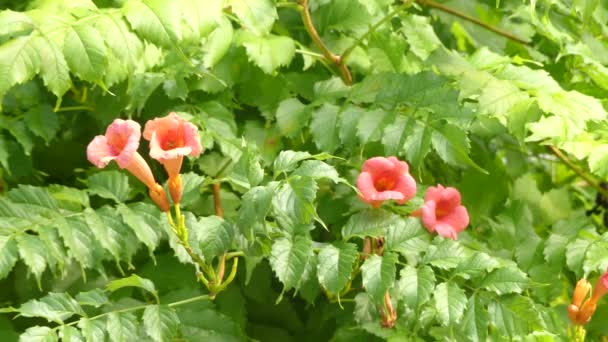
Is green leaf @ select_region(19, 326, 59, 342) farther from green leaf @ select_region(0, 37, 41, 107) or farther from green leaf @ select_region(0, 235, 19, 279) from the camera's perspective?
green leaf @ select_region(0, 37, 41, 107)

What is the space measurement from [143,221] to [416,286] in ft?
1.93

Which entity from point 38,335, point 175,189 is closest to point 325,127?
point 175,189

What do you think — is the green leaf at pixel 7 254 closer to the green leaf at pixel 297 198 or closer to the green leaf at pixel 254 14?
the green leaf at pixel 297 198

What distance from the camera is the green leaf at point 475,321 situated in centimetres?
178

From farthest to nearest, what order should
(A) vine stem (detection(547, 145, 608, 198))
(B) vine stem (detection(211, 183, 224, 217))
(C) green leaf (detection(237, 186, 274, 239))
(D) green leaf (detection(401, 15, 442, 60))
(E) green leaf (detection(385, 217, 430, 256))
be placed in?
(A) vine stem (detection(547, 145, 608, 198))
(D) green leaf (detection(401, 15, 442, 60))
(B) vine stem (detection(211, 183, 224, 217))
(E) green leaf (detection(385, 217, 430, 256))
(C) green leaf (detection(237, 186, 274, 239))

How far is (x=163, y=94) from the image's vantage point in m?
2.26

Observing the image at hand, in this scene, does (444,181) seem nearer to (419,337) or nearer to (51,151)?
(419,337)

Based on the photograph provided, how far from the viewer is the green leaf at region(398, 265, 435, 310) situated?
1.73m

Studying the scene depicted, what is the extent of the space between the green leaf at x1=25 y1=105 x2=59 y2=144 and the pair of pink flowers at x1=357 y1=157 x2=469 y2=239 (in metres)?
0.78

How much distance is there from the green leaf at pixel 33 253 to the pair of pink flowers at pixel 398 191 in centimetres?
65

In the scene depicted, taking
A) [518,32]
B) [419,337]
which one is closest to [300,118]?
[419,337]

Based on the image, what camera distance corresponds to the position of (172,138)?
1760 millimetres

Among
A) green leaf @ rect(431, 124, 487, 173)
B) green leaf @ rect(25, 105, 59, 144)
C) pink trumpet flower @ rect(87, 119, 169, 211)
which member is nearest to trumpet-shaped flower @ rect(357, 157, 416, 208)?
green leaf @ rect(431, 124, 487, 173)

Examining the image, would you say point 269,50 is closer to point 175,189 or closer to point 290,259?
point 175,189
